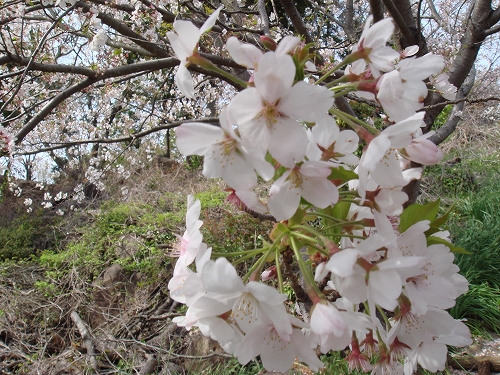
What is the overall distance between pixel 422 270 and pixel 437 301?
0.07 m

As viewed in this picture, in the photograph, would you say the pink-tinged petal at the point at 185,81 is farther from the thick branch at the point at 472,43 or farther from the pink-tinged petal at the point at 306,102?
the thick branch at the point at 472,43

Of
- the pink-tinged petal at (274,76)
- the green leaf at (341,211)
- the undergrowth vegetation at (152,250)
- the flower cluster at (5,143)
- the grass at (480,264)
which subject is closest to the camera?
the pink-tinged petal at (274,76)

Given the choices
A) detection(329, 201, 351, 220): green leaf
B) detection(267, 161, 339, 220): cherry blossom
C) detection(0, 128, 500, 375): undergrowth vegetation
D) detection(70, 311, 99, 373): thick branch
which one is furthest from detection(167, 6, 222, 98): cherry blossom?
detection(70, 311, 99, 373): thick branch

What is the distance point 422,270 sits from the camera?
57 cm

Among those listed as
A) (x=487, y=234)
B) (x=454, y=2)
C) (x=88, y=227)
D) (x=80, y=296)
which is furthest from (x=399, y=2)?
(x=454, y=2)

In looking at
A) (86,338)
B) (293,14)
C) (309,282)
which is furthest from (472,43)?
(86,338)

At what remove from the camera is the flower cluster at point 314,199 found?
50 cm

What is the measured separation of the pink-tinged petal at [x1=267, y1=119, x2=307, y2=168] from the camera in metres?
0.49

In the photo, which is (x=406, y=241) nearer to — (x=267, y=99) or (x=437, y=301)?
(x=437, y=301)

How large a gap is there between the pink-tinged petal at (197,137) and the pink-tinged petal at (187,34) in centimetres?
16

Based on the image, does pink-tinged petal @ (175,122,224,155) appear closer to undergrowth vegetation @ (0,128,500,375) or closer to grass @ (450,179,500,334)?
undergrowth vegetation @ (0,128,500,375)

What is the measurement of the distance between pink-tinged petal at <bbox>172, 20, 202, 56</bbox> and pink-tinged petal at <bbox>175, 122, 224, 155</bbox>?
0.16 meters

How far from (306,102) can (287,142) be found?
6 cm

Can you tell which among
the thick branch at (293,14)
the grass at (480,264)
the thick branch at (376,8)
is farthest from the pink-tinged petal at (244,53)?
the grass at (480,264)
